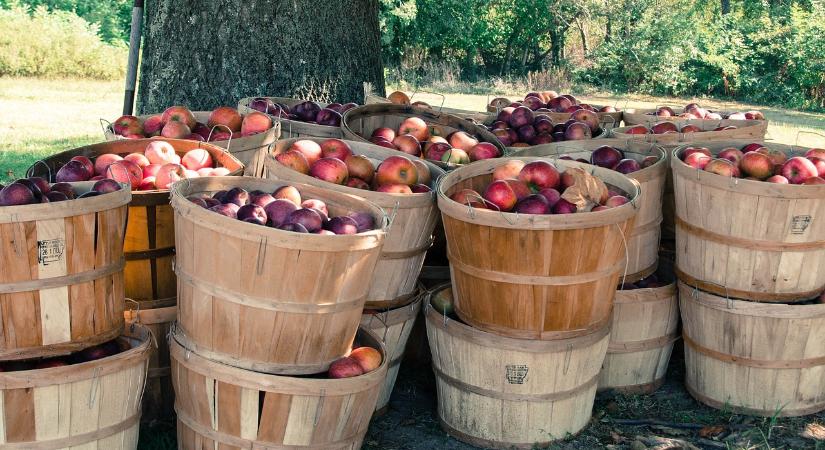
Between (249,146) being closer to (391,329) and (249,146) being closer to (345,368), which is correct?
(391,329)

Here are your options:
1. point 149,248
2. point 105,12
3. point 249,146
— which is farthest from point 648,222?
point 105,12

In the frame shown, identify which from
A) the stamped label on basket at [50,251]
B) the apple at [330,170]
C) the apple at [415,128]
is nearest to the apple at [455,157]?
the apple at [415,128]

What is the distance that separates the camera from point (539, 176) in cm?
452

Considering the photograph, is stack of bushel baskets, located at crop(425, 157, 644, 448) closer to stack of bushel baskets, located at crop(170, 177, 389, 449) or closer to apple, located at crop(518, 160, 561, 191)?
apple, located at crop(518, 160, 561, 191)

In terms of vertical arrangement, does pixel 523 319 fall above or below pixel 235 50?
below

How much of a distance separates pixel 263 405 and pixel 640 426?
2167mm

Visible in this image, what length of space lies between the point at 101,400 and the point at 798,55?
21.8m

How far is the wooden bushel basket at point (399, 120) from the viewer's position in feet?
18.5

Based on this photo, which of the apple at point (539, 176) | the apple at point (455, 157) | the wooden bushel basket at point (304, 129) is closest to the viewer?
the apple at point (539, 176)

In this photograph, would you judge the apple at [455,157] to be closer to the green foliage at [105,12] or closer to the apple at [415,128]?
the apple at [415,128]

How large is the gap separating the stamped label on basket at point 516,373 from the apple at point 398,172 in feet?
3.41

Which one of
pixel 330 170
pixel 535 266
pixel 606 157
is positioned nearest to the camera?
pixel 535 266

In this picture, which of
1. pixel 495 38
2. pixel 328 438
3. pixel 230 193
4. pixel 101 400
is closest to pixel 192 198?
pixel 230 193

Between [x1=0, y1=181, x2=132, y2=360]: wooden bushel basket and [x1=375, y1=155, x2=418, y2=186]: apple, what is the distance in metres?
1.37
